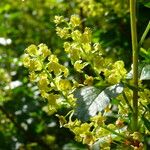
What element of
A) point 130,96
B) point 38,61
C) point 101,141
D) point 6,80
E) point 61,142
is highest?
point 38,61

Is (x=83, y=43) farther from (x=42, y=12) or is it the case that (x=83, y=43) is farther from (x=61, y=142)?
(x=42, y=12)

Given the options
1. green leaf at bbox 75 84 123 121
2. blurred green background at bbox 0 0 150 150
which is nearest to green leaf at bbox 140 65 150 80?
green leaf at bbox 75 84 123 121

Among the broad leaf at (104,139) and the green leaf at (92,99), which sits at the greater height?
the green leaf at (92,99)

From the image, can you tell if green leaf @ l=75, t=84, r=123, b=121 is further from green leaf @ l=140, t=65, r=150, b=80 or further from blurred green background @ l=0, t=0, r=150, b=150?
blurred green background @ l=0, t=0, r=150, b=150

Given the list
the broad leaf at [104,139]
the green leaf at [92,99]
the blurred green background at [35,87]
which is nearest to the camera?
the green leaf at [92,99]

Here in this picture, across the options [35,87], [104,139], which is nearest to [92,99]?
[104,139]

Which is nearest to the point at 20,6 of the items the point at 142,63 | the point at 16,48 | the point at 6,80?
the point at 16,48

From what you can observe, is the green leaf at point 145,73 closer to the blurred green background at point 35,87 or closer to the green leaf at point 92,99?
the green leaf at point 92,99

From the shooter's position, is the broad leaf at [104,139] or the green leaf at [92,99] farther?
the broad leaf at [104,139]

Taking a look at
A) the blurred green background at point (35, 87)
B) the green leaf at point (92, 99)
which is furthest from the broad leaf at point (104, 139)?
the blurred green background at point (35, 87)
